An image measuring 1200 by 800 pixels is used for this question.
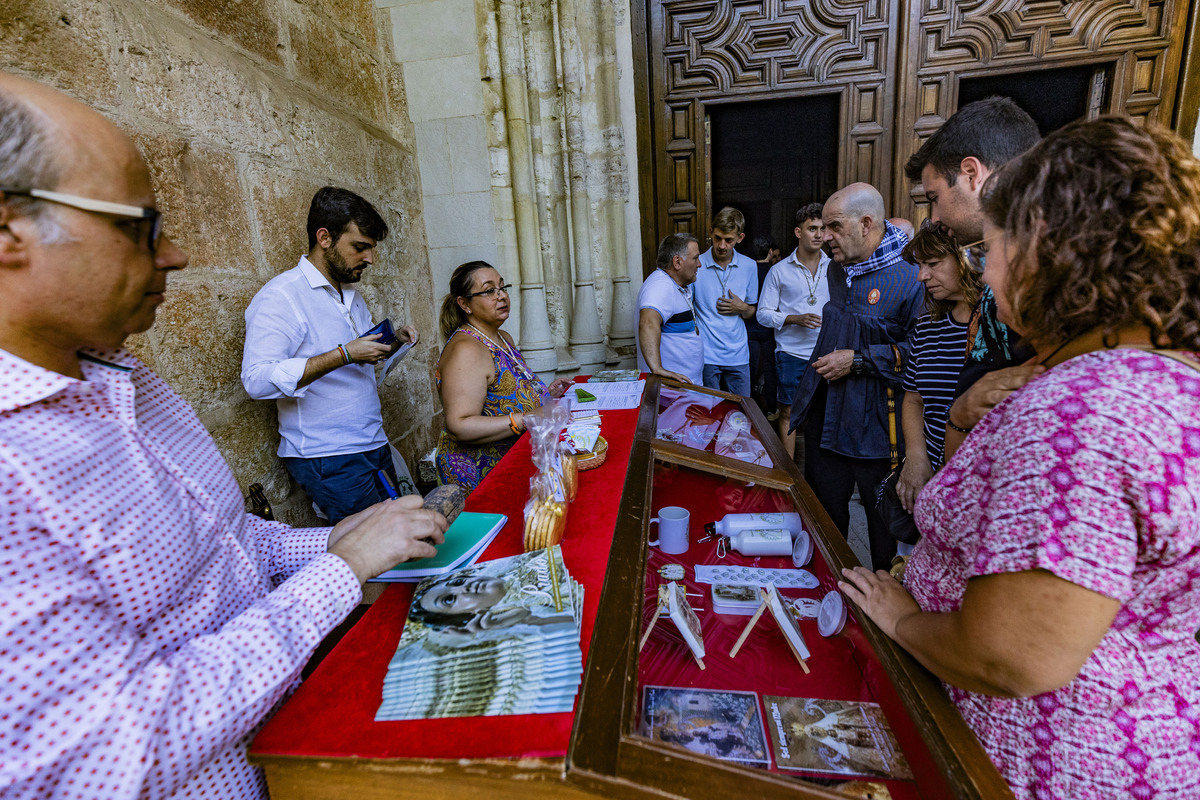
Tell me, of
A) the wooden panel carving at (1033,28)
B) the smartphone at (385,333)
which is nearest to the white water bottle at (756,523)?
the smartphone at (385,333)

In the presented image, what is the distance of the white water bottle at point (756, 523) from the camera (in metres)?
1.65

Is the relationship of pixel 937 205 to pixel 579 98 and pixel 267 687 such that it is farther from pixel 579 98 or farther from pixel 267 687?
pixel 579 98

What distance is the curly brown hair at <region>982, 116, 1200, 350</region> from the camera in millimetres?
769

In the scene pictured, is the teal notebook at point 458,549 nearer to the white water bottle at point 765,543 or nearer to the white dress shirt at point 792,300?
the white water bottle at point 765,543

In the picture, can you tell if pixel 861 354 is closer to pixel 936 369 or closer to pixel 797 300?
pixel 936 369

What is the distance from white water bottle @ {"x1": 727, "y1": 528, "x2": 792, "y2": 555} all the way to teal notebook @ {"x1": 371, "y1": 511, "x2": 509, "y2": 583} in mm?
722

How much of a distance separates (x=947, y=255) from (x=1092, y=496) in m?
1.41

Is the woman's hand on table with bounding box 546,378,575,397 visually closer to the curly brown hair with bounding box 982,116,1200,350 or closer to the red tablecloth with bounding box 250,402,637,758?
the red tablecloth with bounding box 250,402,637,758

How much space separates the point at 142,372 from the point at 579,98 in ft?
12.5

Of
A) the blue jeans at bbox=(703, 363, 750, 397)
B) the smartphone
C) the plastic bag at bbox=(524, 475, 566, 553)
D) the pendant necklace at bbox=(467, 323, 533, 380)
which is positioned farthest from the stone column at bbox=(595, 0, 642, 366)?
the plastic bag at bbox=(524, 475, 566, 553)

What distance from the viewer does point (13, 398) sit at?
2.26 feet

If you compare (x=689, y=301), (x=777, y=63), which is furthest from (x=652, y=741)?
(x=777, y=63)

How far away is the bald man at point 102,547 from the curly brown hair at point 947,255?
2.04 m

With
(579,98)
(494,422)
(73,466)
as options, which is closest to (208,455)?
(73,466)
